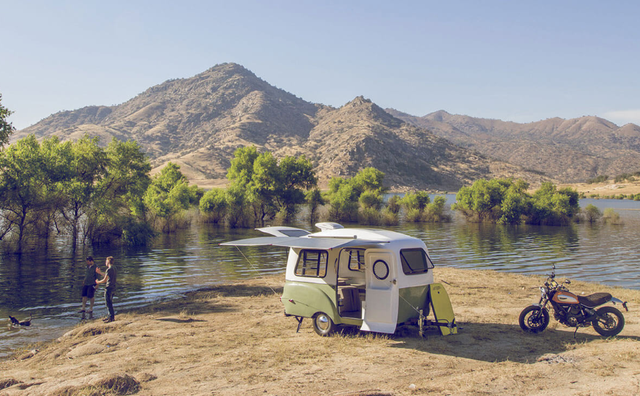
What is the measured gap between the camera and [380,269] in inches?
444

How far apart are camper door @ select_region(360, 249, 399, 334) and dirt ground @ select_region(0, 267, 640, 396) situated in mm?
518

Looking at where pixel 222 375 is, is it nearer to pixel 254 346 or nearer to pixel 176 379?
pixel 176 379

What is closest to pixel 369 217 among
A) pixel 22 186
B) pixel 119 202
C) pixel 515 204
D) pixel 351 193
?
pixel 351 193

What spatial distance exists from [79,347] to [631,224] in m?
65.3

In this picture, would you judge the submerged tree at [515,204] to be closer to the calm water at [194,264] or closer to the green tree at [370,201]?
the green tree at [370,201]

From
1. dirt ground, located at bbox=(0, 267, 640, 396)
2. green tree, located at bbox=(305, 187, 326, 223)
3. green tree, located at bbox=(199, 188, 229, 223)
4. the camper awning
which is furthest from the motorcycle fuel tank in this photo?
green tree, located at bbox=(305, 187, 326, 223)

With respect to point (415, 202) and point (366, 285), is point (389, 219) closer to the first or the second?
point (415, 202)

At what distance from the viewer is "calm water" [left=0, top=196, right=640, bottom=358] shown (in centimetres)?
1689

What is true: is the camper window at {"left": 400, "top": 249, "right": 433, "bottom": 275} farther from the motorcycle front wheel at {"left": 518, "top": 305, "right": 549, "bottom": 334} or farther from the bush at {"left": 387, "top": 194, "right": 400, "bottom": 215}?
the bush at {"left": 387, "top": 194, "right": 400, "bottom": 215}

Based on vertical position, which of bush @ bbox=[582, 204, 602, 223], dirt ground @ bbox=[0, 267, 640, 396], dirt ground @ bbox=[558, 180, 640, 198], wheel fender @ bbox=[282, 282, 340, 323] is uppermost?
dirt ground @ bbox=[558, 180, 640, 198]

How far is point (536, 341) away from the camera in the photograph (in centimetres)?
1109

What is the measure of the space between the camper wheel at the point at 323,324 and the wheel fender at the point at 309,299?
0.14 meters

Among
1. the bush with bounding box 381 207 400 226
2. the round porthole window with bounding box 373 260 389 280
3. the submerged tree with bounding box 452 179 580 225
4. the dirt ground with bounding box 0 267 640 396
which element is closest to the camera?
the dirt ground with bounding box 0 267 640 396

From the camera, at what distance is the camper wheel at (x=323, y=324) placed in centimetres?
1165
